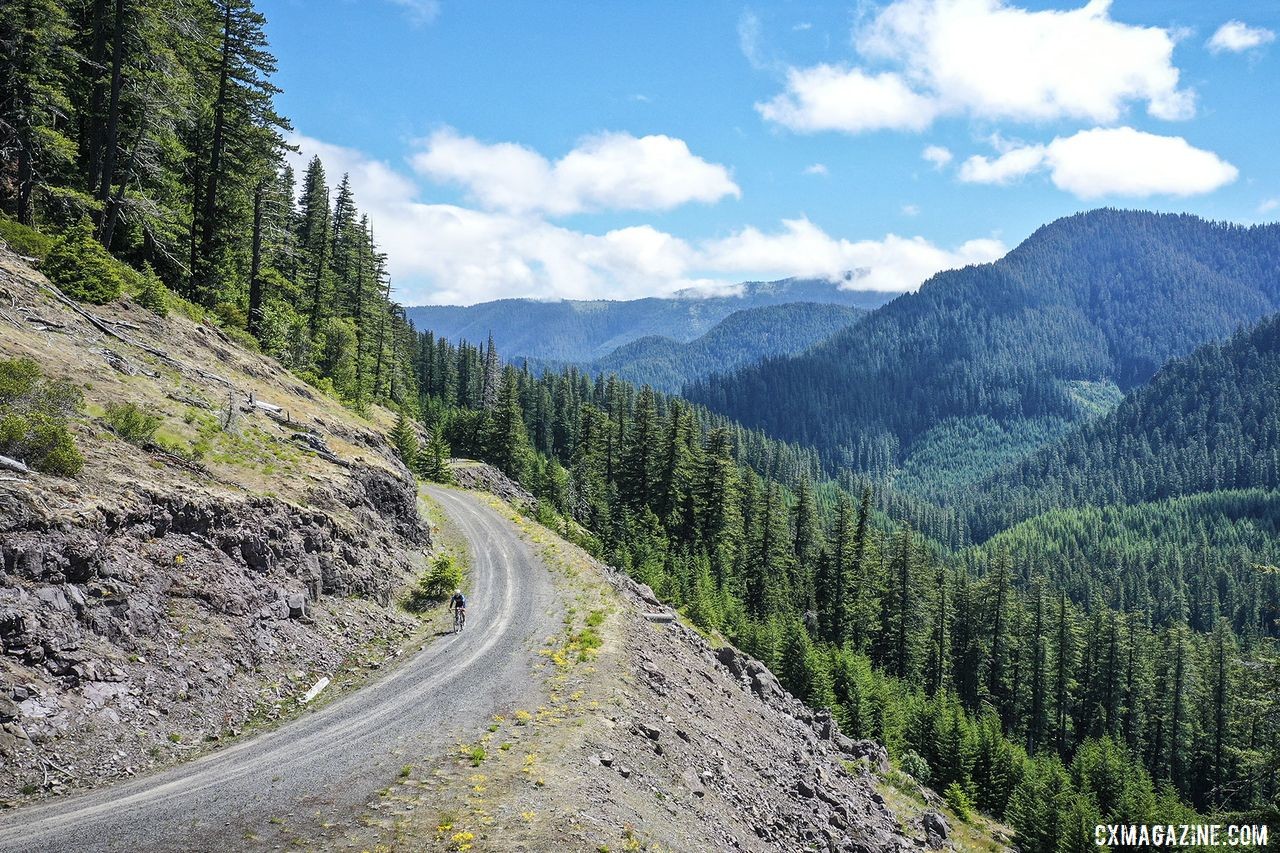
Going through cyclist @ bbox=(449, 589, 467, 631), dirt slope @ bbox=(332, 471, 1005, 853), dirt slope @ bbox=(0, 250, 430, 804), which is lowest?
dirt slope @ bbox=(332, 471, 1005, 853)

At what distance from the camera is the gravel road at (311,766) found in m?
A: 12.1

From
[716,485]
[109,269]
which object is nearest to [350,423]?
[109,269]

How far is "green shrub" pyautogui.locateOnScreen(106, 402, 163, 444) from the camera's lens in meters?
20.2

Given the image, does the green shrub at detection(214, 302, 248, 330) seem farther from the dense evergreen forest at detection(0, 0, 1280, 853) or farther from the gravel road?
the gravel road

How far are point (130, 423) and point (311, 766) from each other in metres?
12.6

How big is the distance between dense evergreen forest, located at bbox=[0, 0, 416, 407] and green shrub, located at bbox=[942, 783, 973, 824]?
53620 mm

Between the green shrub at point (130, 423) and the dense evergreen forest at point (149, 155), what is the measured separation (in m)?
9.71

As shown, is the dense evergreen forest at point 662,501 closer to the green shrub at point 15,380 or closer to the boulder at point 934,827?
the green shrub at point 15,380

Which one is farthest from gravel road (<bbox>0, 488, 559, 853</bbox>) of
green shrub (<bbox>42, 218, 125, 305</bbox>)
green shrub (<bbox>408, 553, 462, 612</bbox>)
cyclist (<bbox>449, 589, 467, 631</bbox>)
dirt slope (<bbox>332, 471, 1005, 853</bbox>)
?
green shrub (<bbox>42, 218, 125, 305</bbox>)

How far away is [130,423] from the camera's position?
2042cm

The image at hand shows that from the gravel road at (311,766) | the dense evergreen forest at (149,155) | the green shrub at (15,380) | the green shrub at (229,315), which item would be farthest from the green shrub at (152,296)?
the gravel road at (311,766)

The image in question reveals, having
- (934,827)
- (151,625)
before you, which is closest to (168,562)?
(151,625)

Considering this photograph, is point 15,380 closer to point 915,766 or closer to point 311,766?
point 311,766

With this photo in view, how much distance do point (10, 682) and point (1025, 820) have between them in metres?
54.4
